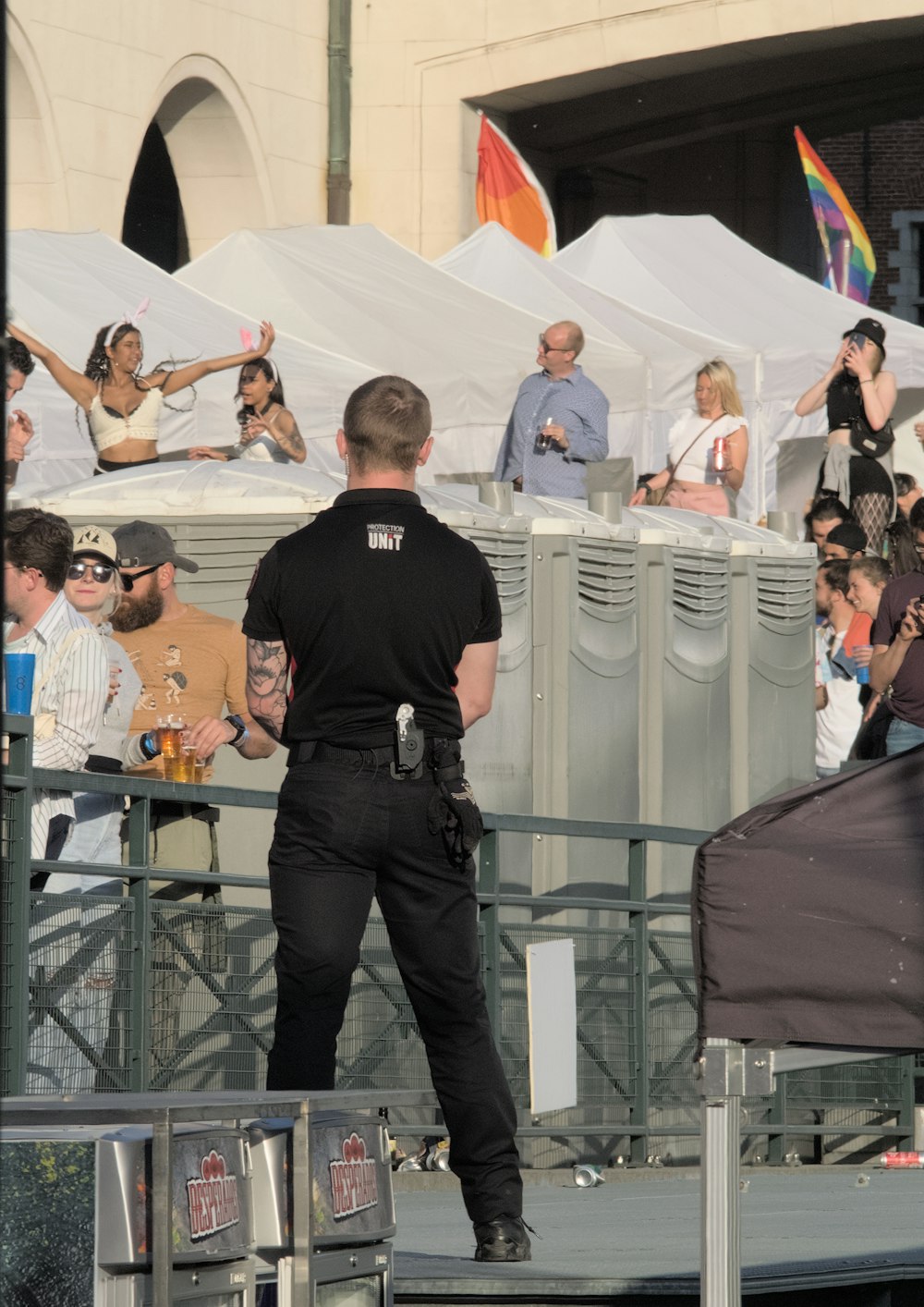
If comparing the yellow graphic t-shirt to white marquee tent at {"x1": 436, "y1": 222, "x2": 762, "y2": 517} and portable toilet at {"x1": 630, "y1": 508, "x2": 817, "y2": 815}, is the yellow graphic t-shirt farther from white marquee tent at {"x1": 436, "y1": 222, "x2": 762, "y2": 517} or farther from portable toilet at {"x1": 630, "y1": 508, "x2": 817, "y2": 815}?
white marquee tent at {"x1": 436, "y1": 222, "x2": 762, "y2": 517}

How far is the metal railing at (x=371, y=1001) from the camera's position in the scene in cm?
745

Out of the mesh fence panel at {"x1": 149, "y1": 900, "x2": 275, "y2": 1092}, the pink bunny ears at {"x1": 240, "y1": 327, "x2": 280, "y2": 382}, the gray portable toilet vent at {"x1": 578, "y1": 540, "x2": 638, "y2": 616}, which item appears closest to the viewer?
the mesh fence panel at {"x1": 149, "y1": 900, "x2": 275, "y2": 1092}

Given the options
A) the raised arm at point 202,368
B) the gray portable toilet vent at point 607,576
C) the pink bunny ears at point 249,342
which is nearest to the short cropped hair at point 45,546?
the gray portable toilet vent at point 607,576

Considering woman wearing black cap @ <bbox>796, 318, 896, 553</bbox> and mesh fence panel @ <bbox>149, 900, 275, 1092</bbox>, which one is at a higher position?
woman wearing black cap @ <bbox>796, 318, 896, 553</bbox>

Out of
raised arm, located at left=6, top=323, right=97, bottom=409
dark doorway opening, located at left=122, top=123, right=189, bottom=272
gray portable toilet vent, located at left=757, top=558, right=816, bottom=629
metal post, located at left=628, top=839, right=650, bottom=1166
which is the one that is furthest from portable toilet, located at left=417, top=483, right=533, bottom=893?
dark doorway opening, located at left=122, top=123, right=189, bottom=272

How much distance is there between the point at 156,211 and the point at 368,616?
839 inches

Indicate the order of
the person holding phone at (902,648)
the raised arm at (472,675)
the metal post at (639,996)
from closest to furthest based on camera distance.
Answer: the raised arm at (472,675) < the person holding phone at (902,648) < the metal post at (639,996)

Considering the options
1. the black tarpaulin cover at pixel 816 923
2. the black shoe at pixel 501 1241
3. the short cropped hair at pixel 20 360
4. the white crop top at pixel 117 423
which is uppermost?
the short cropped hair at pixel 20 360

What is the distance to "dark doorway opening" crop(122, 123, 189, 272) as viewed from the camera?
26172mm

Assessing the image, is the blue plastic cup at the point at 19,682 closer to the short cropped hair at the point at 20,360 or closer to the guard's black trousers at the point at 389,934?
the guard's black trousers at the point at 389,934

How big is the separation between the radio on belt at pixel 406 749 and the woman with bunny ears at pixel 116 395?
24.1ft

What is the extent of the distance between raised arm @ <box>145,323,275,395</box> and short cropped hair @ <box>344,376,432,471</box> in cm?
733

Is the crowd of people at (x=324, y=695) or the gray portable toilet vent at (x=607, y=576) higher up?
the gray portable toilet vent at (x=607, y=576)

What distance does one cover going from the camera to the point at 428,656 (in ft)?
19.1
